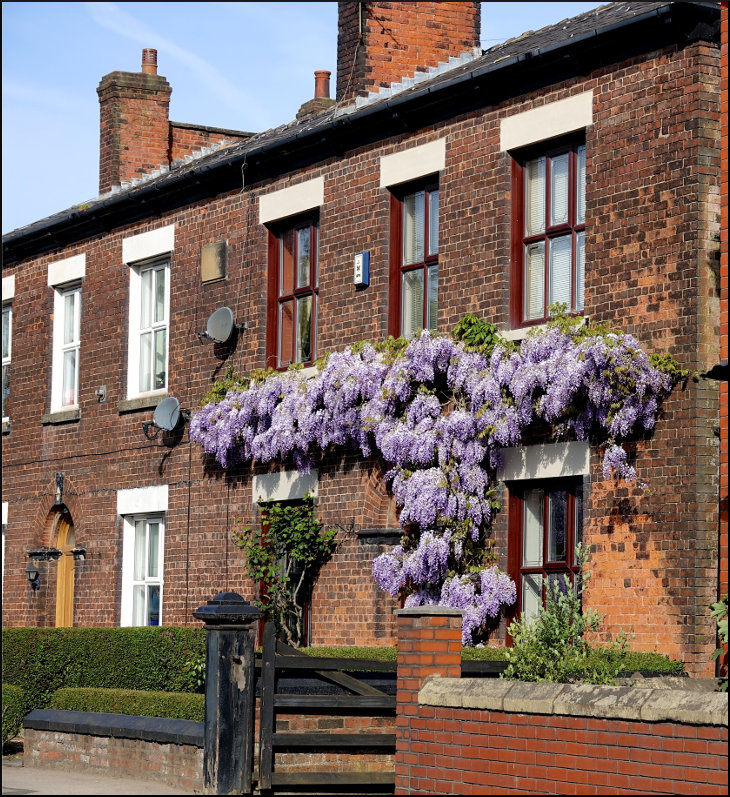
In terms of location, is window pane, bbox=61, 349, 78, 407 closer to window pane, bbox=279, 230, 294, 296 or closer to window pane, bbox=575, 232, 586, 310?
window pane, bbox=279, 230, 294, 296

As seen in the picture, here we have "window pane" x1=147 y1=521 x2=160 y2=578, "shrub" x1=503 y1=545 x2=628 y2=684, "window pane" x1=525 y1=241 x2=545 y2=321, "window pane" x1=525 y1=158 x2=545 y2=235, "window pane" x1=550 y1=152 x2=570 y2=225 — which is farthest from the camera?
"window pane" x1=147 y1=521 x2=160 y2=578

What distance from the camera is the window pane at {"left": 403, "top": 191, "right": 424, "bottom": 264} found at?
669 inches

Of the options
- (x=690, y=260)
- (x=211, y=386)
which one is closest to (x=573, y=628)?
(x=690, y=260)

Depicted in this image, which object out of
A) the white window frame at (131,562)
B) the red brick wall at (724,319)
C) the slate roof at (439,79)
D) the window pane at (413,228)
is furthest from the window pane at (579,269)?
the white window frame at (131,562)

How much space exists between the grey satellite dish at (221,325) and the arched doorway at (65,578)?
4827 millimetres

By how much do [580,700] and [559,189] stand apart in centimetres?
689

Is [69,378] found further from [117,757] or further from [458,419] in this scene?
[117,757]

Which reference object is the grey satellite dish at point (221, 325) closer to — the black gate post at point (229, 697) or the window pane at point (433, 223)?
the window pane at point (433, 223)

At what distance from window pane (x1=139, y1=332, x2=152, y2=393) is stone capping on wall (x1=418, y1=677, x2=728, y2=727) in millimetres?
10728

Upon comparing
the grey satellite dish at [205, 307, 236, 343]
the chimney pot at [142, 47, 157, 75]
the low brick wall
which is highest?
→ the chimney pot at [142, 47, 157, 75]

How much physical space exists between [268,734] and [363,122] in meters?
8.04

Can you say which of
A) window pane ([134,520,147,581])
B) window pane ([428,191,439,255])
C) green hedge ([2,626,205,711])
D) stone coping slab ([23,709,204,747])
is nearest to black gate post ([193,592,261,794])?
stone coping slab ([23,709,204,747])

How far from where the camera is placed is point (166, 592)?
785 inches

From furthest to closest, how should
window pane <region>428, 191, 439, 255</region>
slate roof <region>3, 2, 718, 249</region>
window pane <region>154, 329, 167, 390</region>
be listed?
window pane <region>154, 329, 167, 390</region> < window pane <region>428, 191, 439, 255</region> < slate roof <region>3, 2, 718, 249</region>
